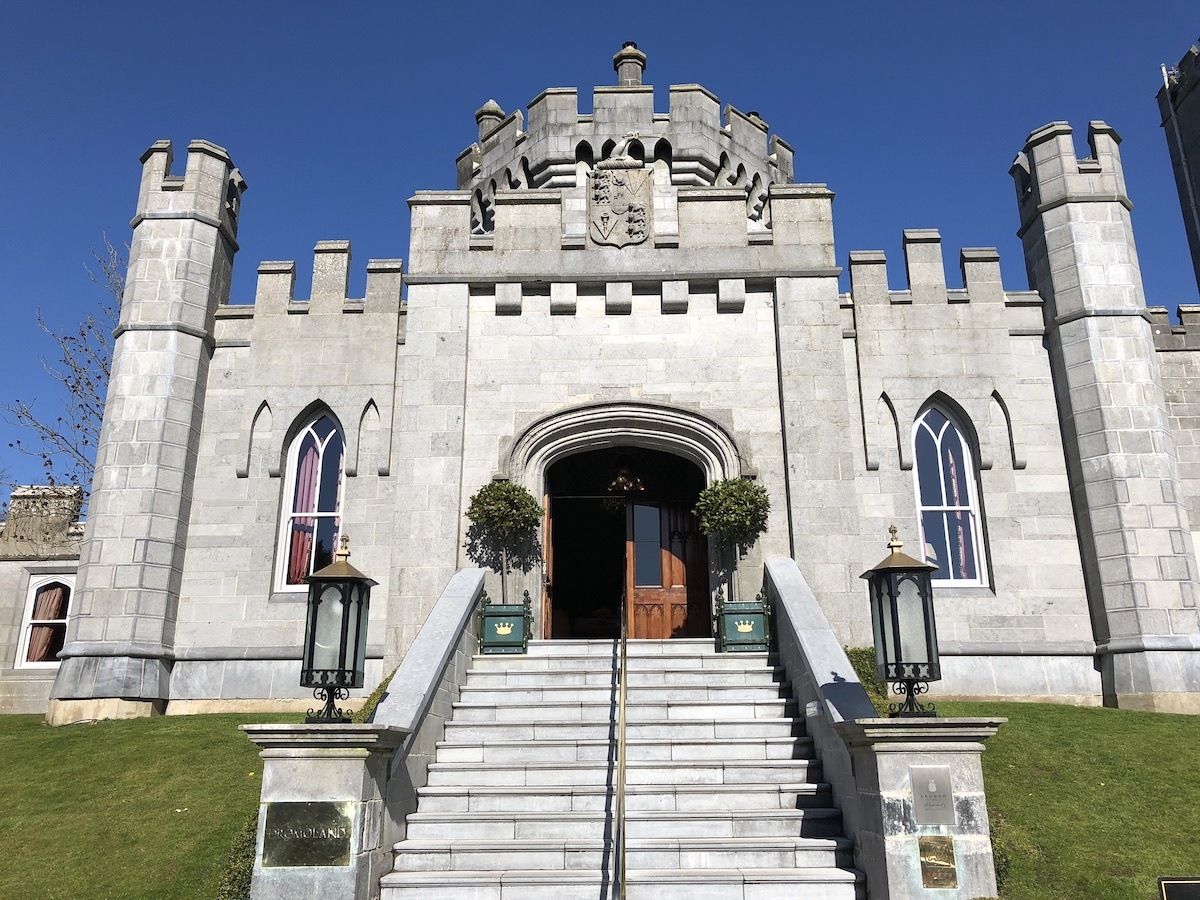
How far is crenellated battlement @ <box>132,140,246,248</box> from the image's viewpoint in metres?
14.6

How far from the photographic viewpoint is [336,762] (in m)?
6.93

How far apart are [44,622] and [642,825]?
12.4 m

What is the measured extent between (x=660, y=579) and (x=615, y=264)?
15.4ft

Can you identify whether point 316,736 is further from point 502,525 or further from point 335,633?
point 502,525

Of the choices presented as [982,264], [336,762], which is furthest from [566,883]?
[982,264]

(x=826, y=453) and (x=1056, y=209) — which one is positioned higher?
(x=1056, y=209)

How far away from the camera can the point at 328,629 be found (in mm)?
7895

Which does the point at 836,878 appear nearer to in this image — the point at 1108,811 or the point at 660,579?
the point at 1108,811

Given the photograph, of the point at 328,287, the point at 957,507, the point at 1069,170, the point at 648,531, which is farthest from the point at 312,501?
the point at 1069,170

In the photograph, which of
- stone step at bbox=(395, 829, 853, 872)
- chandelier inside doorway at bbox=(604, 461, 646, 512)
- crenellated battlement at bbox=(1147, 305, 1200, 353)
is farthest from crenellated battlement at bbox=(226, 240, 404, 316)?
crenellated battlement at bbox=(1147, 305, 1200, 353)

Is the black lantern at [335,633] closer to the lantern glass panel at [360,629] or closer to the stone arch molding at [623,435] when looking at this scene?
the lantern glass panel at [360,629]

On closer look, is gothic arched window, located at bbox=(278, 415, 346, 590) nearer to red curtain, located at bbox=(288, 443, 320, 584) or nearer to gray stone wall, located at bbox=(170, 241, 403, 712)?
red curtain, located at bbox=(288, 443, 320, 584)

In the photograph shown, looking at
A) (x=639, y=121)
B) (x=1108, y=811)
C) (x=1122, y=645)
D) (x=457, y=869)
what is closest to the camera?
(x=457, y=869)

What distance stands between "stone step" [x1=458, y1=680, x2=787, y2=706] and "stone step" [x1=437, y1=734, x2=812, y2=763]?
0.83 m
